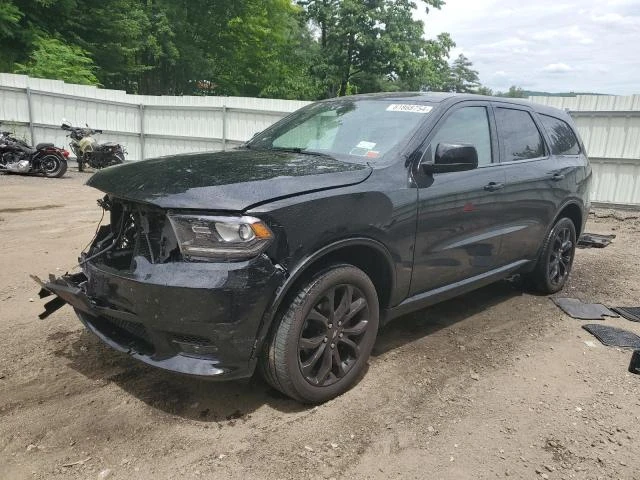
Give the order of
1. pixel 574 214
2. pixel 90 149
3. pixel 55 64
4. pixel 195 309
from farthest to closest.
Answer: pixel 55 64, pixel 90 149, pixel 574 214, pixel 195 309

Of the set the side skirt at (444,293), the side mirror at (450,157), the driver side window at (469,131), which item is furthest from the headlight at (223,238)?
the driver side window at (469,131)

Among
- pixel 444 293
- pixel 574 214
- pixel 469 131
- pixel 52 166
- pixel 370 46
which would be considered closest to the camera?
pixel 444 293

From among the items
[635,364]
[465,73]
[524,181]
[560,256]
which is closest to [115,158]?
[560,256]

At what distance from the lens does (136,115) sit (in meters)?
15.5

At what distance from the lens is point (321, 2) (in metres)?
27.4

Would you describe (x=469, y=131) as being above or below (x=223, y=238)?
above

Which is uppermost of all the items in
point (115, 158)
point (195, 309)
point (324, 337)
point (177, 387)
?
point (195, 309)

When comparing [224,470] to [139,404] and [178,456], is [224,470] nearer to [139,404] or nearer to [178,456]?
[178,456]

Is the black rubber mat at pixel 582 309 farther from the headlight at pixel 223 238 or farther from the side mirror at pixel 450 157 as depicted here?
the headlight at pixel 223 238

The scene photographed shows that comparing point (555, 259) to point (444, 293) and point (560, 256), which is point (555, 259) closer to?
point (560, 256)

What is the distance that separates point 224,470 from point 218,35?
3331 cm

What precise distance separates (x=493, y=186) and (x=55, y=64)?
59.4 feet

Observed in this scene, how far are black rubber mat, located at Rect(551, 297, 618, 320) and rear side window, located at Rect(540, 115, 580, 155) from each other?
1.51 m

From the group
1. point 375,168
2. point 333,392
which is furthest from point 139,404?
point 375,168
